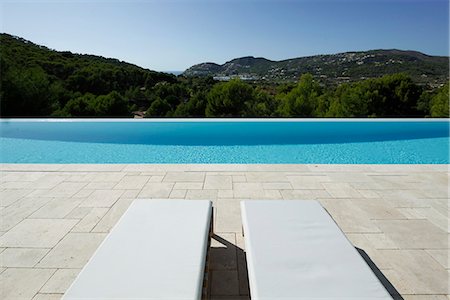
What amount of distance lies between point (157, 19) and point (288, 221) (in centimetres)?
867

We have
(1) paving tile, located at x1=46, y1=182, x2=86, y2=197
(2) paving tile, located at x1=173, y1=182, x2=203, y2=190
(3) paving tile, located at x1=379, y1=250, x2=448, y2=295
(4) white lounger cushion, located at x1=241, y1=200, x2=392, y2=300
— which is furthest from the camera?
(2) paving tile, located at x1=173, y1=182, x2=203, y2=190

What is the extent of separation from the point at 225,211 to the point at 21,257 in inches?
67.4

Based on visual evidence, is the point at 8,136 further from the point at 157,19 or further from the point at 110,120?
the point at 157,19

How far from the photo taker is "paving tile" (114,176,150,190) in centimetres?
389

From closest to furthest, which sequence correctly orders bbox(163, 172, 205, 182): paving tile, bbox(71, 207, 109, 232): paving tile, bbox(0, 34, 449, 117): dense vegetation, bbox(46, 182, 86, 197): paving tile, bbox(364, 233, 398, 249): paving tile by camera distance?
bbox(364, 233, 398, 249): paving tile → bbox(71, 207, 109, 232): paving tile → bbox(46, 182, 86, 197): paving tile → bbox(163, 172, 205, 182): paving tile → bbox(0, 34, 449, 117): dense vegetation

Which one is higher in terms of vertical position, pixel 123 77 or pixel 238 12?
pixel 238 12

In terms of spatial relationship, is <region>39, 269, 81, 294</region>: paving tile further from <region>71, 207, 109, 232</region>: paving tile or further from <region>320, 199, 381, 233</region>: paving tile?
<region>320, 199, 381, 233</region>: paving tile

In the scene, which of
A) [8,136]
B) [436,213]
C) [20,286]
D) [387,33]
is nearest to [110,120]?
[8,136]

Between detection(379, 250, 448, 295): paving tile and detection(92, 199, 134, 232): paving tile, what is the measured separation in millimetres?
2259

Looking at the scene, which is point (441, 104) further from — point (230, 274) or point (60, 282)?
point (60, 282)

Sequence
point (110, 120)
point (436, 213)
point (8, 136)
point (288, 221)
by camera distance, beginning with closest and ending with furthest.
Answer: point (288, 221)
point (436, 213)
point (8, 136)
point (110, 120)

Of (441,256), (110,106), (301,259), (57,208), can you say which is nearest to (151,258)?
(301,259)

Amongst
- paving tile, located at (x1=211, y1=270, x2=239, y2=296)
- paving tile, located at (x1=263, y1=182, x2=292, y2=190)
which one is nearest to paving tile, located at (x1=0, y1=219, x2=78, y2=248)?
paving tile, located at (x1=211, y1=270, x2=239, y2=296)

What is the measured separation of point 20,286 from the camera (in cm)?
211
